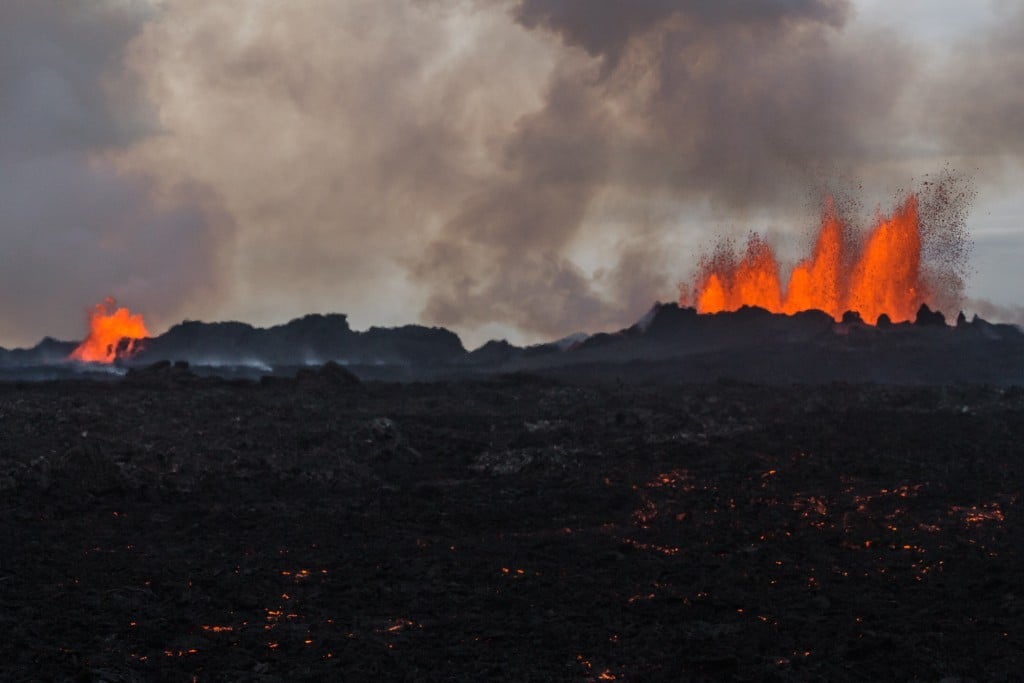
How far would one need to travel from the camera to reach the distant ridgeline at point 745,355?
68688 mm

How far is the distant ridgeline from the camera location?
2704 inches

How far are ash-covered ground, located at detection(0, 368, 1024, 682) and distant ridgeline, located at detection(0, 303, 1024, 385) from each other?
26.7 metres

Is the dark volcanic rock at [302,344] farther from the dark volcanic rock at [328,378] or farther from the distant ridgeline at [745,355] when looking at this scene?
the dark volcanic rock at [328,378]

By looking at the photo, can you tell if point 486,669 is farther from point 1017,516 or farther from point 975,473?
point 975,473

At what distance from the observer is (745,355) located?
75062 millimetres

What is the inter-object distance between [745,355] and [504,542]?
53.2 meters

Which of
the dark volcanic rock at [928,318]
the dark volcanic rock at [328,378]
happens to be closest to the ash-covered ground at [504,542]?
the dark volcanic rock at [328,378]

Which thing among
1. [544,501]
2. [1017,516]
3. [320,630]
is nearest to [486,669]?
[320,630]

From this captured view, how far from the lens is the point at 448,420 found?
40.2m

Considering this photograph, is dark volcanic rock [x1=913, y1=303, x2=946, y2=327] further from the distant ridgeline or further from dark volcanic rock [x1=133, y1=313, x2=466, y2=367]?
dark volcanic rock [x1=133, y1=313, x2=466, y2=367]

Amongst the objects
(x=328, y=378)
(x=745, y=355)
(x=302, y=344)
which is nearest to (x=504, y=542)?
(x=328, y=378)

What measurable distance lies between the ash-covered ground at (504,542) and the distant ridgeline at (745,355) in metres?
26.7

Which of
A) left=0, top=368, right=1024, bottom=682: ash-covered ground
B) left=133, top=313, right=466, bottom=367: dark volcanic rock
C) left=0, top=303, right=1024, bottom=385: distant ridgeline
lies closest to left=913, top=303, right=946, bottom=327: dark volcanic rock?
left=0, top=303, right=1024, bottom=385: distant ridgeline

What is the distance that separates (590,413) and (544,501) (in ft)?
44.7
